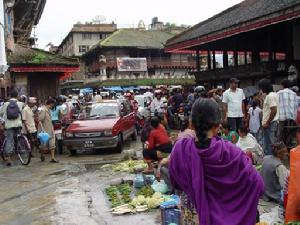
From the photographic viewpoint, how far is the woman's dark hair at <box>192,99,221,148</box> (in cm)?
329

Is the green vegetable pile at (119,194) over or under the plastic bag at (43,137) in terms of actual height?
under

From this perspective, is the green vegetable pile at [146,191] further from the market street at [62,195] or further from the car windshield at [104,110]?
the car windshield at [104,110]

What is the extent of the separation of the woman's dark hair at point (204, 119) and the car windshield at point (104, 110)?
493 inches

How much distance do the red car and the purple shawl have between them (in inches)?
438

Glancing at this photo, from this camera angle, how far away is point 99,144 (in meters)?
14.3

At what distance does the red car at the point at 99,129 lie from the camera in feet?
47.1

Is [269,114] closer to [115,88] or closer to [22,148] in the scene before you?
[22,148]

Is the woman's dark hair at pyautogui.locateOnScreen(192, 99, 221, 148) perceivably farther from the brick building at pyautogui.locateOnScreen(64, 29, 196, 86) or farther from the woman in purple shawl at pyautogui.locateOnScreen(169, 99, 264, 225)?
the brick building at pyautogui.locateOnScreen(64, 29, 196, 86)

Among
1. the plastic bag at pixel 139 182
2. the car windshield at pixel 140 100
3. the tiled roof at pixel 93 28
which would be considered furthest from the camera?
the tiled roof at pixel 93 28

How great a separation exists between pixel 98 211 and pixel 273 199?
2837 mm

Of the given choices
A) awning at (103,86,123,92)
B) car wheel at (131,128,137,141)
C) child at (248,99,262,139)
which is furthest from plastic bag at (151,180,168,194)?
awning at (103,86,123,92)

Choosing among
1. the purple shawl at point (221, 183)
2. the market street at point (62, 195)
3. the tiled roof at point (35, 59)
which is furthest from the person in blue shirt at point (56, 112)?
the purple shawl at point (221, 183)

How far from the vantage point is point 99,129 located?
47.3ft

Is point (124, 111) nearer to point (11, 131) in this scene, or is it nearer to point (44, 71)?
point (11, 131)
